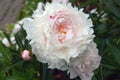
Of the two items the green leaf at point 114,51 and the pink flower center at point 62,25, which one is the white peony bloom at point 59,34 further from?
the green leaf at point 114,51

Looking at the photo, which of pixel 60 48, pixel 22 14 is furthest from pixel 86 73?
pixel 22 14

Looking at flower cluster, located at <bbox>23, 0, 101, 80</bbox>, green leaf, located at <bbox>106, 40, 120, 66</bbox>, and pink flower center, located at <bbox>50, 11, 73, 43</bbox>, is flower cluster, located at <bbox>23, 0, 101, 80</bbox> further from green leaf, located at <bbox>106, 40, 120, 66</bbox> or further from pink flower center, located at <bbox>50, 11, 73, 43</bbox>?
green leaf, located at <bbox>106, 40, 120, 66</bbox>

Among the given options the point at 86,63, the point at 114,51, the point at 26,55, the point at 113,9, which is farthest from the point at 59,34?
the point at 113,9

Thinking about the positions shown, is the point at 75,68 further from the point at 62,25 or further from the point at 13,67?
the point at 13,67

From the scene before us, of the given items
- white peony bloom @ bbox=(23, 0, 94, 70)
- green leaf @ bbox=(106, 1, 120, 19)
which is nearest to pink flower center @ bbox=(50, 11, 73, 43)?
white peony bloom @ bbox=(23, 0, 94, 70)

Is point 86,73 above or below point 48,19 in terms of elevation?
below

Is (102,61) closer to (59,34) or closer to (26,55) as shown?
(26,55)
